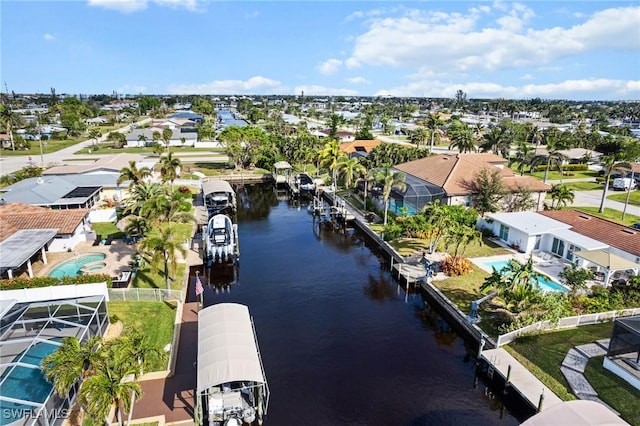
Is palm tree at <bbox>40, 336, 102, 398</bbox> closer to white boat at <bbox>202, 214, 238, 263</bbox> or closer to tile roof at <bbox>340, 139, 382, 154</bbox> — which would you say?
white boat at <bbox>202, 214, 238, 263</bbox>

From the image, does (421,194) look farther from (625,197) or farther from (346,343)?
(625,197)

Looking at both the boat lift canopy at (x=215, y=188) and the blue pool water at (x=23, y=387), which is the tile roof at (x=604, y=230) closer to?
the boat lift canopy at (x=215, y=188)

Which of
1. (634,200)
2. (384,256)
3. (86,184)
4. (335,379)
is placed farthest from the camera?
(634,200)

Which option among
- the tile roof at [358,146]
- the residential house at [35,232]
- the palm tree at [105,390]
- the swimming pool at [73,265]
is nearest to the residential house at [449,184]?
the tile roof at [358,146]

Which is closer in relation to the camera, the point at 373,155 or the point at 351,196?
the point at 351,196

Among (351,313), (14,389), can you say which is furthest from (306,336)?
(14,389)

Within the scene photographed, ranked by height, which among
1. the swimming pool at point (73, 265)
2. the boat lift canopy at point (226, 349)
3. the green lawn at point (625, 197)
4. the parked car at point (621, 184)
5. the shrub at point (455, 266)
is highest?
the parked car at point (621, 184)

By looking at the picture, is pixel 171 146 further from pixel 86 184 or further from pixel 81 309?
pixel 81 309
